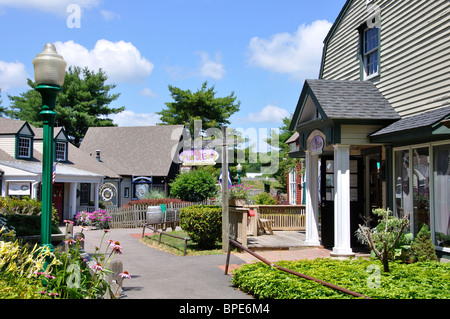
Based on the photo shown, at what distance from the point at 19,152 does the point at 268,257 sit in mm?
19512

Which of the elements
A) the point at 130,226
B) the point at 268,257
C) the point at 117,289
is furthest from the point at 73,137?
the point at 117,289

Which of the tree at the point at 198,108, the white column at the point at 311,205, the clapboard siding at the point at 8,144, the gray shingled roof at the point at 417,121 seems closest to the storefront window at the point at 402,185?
the gray shingled roof at the point at 417,121

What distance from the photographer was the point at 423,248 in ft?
28.0

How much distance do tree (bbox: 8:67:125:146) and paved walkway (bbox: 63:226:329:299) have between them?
35.5 m

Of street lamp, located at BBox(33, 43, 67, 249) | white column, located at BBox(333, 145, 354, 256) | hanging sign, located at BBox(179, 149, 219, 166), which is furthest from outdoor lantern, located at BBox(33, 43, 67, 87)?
hanging sign, located at BBox(179, 149, 219, 166)

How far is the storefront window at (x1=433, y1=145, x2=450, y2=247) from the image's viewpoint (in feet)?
28.1

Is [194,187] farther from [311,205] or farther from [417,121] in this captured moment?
[417,121]

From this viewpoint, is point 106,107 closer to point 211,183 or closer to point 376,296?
point 211,183

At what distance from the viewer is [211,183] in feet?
94.1

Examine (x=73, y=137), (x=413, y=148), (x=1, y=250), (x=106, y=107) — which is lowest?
(x=1, y=250)

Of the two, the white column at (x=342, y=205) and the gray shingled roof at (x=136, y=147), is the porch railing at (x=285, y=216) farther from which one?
the gray shingled roof at (x=136, y=147)

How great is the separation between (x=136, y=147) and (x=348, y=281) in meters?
32.8

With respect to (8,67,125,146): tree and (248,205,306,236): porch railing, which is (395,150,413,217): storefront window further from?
(8,67,125,146): tree

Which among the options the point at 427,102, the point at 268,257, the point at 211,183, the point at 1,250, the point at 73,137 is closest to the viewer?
the point at 1,250
